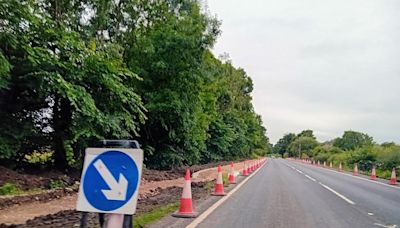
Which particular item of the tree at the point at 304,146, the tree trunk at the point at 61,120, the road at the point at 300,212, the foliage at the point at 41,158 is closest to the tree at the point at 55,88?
the tree trunk at the point at 61,120

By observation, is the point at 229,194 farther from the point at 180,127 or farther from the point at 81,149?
the point at 180,127

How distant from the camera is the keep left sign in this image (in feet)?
12.6

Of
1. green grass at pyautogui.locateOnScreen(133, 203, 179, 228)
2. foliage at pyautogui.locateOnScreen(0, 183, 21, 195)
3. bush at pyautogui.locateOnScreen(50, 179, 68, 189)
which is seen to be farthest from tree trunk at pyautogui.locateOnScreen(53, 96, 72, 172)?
green grass at pyautogui.locateOnScreen(133, 203, 179, 228)

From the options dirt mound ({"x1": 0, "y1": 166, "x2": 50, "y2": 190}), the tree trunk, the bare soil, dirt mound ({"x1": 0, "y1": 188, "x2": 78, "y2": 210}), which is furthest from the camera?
the tree trunk

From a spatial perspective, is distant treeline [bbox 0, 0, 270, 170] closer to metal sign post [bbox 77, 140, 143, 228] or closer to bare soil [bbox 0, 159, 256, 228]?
bare soil [bbox 0, 159, 256, 228]

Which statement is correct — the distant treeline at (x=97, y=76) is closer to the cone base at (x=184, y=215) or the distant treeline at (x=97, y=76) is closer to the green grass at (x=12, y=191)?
the green grass at (x=12, y=191)

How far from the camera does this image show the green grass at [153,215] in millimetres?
8273

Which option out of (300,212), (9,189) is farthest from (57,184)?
(300,212)

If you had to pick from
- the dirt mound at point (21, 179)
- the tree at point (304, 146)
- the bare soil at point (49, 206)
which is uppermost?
the tree at point (304, 146)

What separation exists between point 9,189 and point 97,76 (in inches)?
192

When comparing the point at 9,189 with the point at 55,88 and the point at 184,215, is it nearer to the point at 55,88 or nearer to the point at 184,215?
the point at 55,88

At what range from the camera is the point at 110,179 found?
3.87 meters

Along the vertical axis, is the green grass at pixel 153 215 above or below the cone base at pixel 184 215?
below

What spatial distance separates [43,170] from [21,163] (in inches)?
34.1
